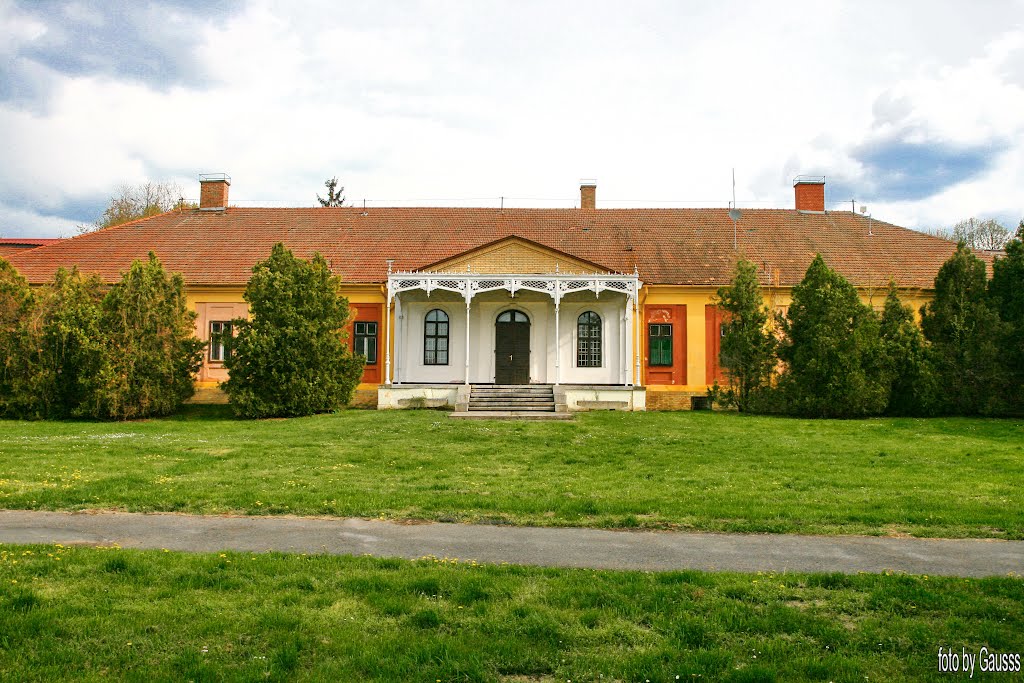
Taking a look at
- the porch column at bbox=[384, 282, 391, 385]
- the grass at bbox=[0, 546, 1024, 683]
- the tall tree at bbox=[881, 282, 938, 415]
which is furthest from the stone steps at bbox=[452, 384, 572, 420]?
the grass at bbox=[0, 546, 1024, 683]

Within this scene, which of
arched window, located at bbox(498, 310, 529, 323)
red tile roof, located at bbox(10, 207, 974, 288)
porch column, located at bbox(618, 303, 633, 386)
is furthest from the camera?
red tile roof, located at bbox(10, 207, 974, 288)

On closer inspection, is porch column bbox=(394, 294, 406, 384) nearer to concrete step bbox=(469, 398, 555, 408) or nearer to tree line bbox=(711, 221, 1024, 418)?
concrete step bbox=(469, 398, 555, 408)

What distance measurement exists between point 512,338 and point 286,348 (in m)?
8.23

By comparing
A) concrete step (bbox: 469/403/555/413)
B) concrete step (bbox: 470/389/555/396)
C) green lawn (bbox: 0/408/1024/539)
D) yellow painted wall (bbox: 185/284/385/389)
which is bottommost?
green lawn (bbox: 0/408/1024/539)

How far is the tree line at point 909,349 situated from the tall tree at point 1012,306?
2 cm

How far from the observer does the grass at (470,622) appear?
14.0 ft

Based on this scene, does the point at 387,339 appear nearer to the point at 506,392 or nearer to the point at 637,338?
the point at 506,392

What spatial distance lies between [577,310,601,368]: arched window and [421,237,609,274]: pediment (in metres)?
1.96

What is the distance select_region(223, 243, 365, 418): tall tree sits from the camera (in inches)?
804

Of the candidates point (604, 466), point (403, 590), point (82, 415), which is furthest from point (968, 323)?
point (82, 415)

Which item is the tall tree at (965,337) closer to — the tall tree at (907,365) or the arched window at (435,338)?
the tall tree at (907,365)

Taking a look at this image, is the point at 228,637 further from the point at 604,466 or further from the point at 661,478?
the point at 604,466

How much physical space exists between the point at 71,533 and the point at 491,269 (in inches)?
695

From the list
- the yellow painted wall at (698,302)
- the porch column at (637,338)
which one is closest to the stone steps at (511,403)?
the porch column at (637,338)
